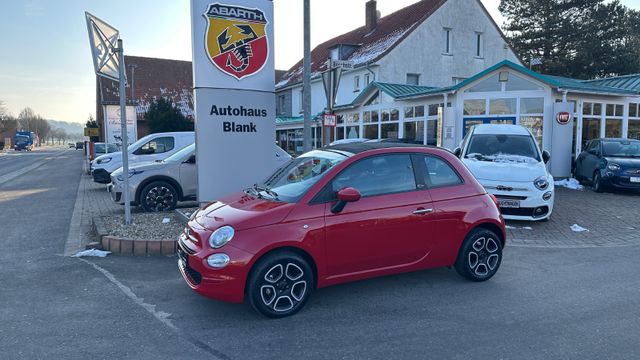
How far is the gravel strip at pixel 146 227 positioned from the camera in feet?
23.1

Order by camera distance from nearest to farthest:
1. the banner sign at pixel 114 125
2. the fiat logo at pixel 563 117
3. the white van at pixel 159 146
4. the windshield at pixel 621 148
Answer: the white van at pixel 159 146 < the windshield at pixel 621 148 < the fiat logo at pixel 563 117 < the banner sign at pixel 114 125

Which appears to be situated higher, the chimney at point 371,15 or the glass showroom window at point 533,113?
the chimney at point 371,15

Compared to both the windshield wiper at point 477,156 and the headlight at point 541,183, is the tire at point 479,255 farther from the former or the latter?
the windshield wiper at point 477,156

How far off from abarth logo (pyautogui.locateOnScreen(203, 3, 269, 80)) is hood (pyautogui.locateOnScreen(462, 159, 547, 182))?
4598mm

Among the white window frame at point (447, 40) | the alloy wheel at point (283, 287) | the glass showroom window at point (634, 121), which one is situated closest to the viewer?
the alloy wheel at point (283, 287)

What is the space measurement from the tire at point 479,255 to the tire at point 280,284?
1961 mm

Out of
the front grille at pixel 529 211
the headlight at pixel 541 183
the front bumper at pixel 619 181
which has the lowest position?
the front grille at pixel 529 211

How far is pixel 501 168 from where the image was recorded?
8945mm

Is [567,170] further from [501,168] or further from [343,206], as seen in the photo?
[343,206]

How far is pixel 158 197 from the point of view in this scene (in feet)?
31.8

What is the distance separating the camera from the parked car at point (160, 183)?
31.1 ft

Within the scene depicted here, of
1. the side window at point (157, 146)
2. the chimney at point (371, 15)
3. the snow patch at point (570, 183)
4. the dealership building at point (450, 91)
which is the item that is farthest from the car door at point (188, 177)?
the chimney at point (371, 15)

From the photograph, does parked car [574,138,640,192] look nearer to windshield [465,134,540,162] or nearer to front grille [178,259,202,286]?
windshield [465,134,540,162]

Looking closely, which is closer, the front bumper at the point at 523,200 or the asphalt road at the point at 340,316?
the asphalt road at the point at 340,316
